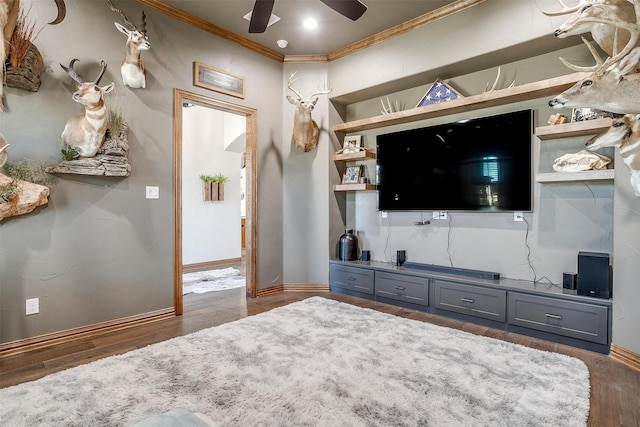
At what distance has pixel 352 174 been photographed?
452 centimetres

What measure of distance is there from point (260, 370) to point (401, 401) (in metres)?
0.92

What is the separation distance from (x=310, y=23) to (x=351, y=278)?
2995 millimetres

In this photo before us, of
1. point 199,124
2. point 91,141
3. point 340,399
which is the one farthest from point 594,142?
point 199,124

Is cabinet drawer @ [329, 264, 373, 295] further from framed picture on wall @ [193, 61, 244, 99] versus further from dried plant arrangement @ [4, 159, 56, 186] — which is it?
dried plant arrangement @ [4, 159, 56, 186]

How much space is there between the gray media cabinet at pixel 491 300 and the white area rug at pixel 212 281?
5.84 ft

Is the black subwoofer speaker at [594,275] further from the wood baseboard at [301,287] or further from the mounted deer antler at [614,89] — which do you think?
the wood baseboard at [301,287]

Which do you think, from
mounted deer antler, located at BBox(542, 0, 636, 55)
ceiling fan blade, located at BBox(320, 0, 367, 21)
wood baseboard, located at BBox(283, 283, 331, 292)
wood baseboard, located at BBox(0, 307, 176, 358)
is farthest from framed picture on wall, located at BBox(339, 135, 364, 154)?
wood baseboard, located at BBox(0, 307, 176, 358)

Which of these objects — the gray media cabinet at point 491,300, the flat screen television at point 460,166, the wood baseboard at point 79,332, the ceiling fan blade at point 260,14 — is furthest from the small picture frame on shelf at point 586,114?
the wood baseboard at point 79,332

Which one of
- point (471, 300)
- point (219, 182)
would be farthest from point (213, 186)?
point (471, 300)

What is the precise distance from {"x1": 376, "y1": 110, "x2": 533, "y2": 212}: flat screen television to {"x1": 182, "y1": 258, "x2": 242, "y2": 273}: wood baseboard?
3720 millimetres

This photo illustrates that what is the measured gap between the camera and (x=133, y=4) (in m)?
3.20

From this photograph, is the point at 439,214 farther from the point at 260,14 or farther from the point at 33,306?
the point at 33,306

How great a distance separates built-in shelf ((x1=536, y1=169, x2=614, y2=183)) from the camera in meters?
2.63

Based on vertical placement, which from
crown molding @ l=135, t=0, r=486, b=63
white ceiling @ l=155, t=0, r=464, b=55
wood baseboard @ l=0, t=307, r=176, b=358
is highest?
white ceiling @ l=155, t=0, r=464, b=55
